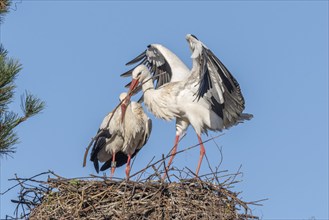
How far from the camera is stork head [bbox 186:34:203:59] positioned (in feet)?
A: 33.4

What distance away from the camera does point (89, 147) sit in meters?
10.6

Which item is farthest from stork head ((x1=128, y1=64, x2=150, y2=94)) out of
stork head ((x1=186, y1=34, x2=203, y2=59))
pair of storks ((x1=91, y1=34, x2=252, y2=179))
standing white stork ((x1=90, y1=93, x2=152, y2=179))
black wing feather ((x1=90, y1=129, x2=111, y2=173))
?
stork head ((x1=186, y1=34, x2=203, y2=59))

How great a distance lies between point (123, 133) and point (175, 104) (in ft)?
2.93

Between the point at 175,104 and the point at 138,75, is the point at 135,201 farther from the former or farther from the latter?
A: the point at 138,75

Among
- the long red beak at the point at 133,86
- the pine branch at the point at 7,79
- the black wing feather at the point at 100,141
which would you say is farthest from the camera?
the black wing feather at the point at 100,141

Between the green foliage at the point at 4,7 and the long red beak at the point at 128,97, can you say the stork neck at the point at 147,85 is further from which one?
the green foliage at the point at 4,7

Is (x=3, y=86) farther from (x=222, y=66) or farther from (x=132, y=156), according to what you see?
(x=132, y=156)

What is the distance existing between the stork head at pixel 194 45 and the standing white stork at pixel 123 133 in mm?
1140

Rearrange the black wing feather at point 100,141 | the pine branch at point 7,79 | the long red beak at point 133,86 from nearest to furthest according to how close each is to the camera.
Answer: the pine branch at point 7,79 → the long red beak at point 133,86 → the black wing feather at point 100,141

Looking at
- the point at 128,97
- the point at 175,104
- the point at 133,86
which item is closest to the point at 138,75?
the point at 133,86

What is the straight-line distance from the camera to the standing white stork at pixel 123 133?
11195mm

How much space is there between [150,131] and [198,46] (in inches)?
65.2

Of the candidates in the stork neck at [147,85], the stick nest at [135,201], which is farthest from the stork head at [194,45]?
the stick nest at [135,201]

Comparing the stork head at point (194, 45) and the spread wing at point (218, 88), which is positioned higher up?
the stork head at point (194, 45)
